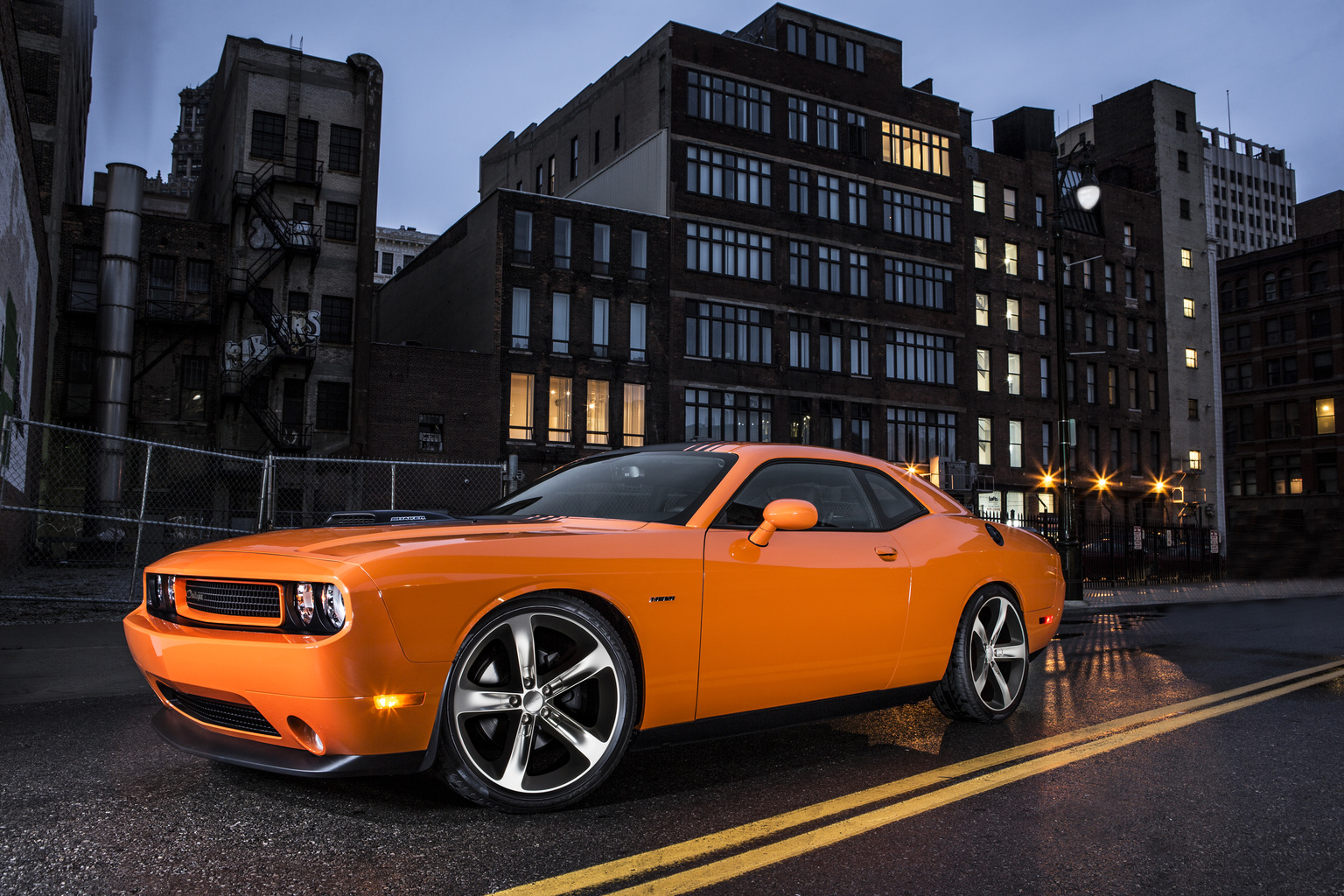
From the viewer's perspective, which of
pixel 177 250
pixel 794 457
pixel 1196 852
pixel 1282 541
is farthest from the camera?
pixel 177 250

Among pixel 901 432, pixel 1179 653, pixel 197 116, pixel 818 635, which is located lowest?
pixel 1179 653

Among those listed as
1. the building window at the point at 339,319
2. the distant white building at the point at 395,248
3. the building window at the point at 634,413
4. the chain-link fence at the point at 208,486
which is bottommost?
the chain-link fence at the point at 208,486

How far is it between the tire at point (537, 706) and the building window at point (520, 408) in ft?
107

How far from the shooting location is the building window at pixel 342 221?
35.6 m

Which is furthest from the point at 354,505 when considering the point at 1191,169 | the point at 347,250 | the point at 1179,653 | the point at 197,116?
the point at 197,116

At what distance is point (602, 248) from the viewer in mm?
37781

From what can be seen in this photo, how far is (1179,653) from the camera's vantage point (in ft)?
29.7

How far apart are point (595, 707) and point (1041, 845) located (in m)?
1.65

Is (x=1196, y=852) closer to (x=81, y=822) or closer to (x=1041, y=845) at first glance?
(x=1041, y=845)

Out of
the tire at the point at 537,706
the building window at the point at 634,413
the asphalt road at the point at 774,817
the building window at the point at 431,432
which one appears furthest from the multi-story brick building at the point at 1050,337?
the tire at the point at 537,706

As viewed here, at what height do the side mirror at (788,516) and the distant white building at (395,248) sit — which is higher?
the distant white building at (395,248)

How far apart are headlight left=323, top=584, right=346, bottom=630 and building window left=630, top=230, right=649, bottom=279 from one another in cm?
3552

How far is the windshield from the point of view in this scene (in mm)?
4395

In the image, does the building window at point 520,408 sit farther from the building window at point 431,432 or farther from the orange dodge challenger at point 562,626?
the orange dodge challenger at point 562,626
